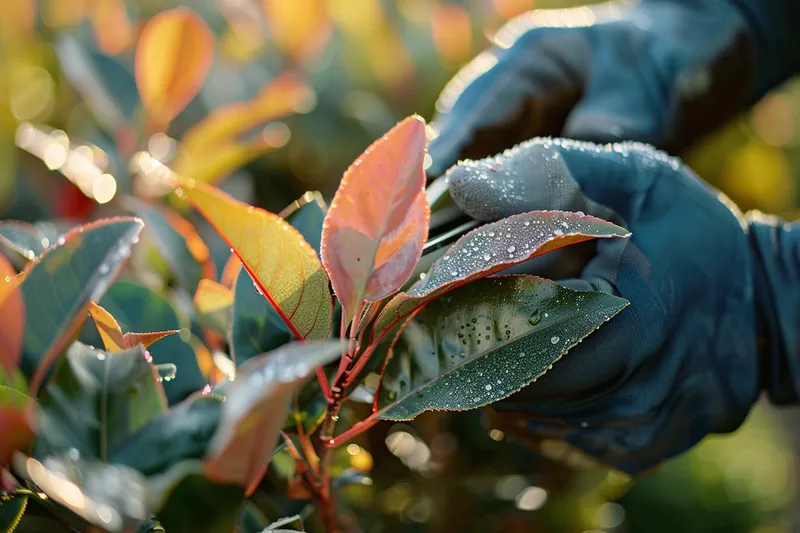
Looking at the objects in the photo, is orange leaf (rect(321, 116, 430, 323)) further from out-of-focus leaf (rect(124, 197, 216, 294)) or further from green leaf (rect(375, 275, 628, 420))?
out-of-focus leaf (rect(124, 197, 216, 294))

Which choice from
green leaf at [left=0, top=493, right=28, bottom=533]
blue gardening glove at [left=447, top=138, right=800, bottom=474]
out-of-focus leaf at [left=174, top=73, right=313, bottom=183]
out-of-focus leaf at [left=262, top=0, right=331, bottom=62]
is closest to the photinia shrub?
green leaf at [left=0, top=493, right=28, bottom=533]

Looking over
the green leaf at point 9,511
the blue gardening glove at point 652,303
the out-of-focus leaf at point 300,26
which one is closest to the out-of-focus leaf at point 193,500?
the green leaf at point 9,511

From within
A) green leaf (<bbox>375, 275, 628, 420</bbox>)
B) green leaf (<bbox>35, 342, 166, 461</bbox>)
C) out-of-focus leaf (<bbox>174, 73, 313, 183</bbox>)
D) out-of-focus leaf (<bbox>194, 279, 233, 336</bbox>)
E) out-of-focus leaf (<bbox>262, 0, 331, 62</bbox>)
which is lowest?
green leaf (<bbox>375, 275, 628, 420</bbox>)

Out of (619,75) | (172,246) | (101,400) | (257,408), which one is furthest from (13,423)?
(619,75)

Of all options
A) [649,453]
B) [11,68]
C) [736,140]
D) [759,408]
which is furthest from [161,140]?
[759,408]

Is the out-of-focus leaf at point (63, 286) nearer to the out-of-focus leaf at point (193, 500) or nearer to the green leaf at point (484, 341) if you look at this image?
the out-of-focus leaf at point (193, 500)

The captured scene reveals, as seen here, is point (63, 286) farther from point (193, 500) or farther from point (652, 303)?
point (652, 303)

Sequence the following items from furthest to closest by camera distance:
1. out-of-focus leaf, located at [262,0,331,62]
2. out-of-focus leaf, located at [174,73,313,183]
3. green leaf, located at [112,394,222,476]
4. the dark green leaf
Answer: out-of-focus leaf, located at [262,0,331,62] → out-of-focus leaf, located at [174,73,313,183] → the dark green leaf → green leaf, located at [112,394,222,476]
